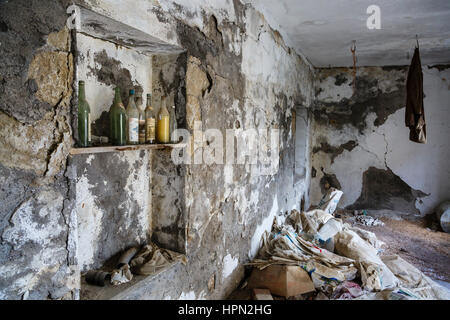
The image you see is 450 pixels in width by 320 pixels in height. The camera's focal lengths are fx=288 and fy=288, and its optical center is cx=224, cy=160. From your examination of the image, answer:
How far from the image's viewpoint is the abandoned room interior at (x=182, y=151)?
984 millimetres

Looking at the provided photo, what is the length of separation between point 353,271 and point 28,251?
2.53 meters

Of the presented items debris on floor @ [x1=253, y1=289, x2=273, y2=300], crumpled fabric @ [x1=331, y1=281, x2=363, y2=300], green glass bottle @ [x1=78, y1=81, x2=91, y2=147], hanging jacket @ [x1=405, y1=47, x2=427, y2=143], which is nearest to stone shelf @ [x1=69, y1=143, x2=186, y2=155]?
green glass bottle @ [x1=78, y1=81, x2=91, y2=147]

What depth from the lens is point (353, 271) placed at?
2.59m

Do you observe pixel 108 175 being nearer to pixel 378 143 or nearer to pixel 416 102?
pixel 416 102

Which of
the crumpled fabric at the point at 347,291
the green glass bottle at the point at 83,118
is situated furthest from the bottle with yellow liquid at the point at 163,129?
the crumpled fabric at the point at 347,291

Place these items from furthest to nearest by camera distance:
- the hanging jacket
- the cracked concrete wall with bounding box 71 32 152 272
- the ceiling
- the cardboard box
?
the hanging jacket
the ceiling
the cardboard box
the cracked concrete wall with bounding box 71 32 152 272

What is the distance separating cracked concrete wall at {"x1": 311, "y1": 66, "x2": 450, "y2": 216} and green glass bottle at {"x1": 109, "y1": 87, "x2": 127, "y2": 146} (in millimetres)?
4748

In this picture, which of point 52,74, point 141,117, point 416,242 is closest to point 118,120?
point 141,117

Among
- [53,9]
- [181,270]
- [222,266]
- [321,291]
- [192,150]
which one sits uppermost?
[53,9]

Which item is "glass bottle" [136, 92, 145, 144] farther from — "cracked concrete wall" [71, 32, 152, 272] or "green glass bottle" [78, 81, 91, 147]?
"green glass bottle" [78, 81, 91, 147]

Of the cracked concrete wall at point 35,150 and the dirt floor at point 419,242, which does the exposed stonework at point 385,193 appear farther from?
the cracked concrete wall at point 35,150

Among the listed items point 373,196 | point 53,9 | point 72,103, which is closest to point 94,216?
point 72,103

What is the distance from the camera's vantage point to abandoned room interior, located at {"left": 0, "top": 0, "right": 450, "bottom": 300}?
3.23 feet
